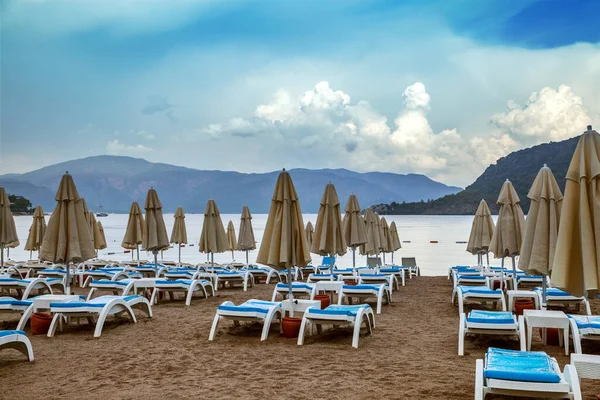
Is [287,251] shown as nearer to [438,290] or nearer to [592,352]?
[592,352]

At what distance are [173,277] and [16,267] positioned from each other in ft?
16.2

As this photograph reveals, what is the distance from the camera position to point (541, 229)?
20.7 ft

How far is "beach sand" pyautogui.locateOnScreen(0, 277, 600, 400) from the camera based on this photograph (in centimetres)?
432

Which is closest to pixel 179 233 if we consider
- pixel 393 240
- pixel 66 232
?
pixel 393 240

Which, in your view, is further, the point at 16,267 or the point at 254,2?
the point at 254,2

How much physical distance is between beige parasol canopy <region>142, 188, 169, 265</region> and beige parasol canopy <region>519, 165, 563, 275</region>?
7392mm

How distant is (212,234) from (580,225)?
1009 centimetres

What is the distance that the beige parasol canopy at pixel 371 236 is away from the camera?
14.0 metres

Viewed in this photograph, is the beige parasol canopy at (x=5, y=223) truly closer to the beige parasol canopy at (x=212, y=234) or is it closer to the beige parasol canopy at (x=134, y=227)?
the beige parasol canopy at (x=134, y=227)

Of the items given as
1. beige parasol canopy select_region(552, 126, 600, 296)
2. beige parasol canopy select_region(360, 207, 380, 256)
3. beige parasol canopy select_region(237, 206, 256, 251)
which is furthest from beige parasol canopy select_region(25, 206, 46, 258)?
beige parasol canopy select_region(552, 126, 600, 296)

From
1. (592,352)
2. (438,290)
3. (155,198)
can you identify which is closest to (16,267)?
(155,198)

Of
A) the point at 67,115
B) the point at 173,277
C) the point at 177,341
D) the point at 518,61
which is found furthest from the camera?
the point at 67,115

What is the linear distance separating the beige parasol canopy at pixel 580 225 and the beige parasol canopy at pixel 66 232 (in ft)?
20.6

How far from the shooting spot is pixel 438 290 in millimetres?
11555
